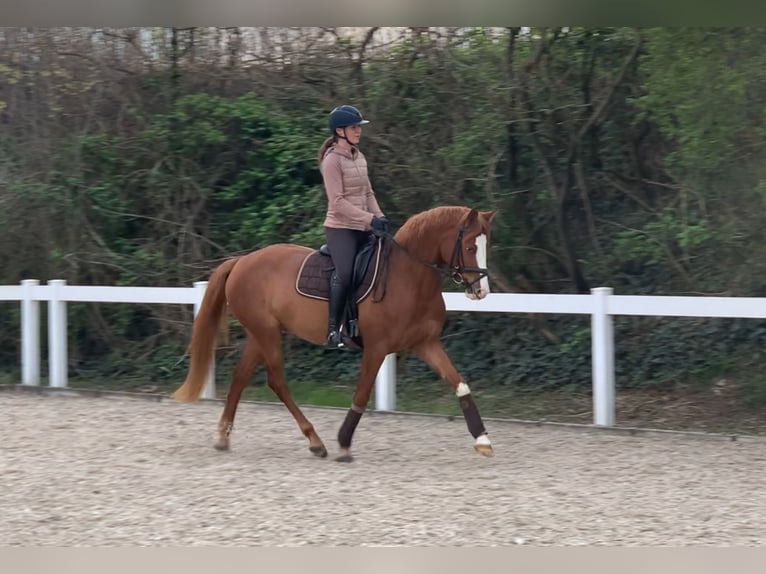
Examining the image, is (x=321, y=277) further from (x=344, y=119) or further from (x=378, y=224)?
(x=344, y=119)

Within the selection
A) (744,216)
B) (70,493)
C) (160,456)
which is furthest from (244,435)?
(744,216)

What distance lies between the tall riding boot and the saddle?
50 mm

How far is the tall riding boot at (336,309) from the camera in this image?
7.68 m

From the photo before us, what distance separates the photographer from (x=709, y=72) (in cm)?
987

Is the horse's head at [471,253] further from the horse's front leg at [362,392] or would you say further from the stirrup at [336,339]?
the stirrup at [336,339]

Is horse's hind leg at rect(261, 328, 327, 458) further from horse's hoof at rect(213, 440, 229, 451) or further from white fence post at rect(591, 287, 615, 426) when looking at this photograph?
white fence post at rect(591, 287, 615, 426)

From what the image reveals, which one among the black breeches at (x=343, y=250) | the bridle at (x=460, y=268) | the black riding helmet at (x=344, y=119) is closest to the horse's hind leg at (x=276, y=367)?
Answer: the black breeches at (x=343, y=250)

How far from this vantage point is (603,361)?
9.04 meters

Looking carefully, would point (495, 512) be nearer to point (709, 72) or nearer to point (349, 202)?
point (349, 202)

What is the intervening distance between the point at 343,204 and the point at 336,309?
33.3 inches

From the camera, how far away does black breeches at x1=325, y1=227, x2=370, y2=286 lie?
7.68 metres

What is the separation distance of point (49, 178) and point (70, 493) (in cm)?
785

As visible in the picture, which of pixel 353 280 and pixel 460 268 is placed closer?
pixel 460 268

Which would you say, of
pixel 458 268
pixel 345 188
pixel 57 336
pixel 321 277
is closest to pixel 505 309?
pixel 458 268
